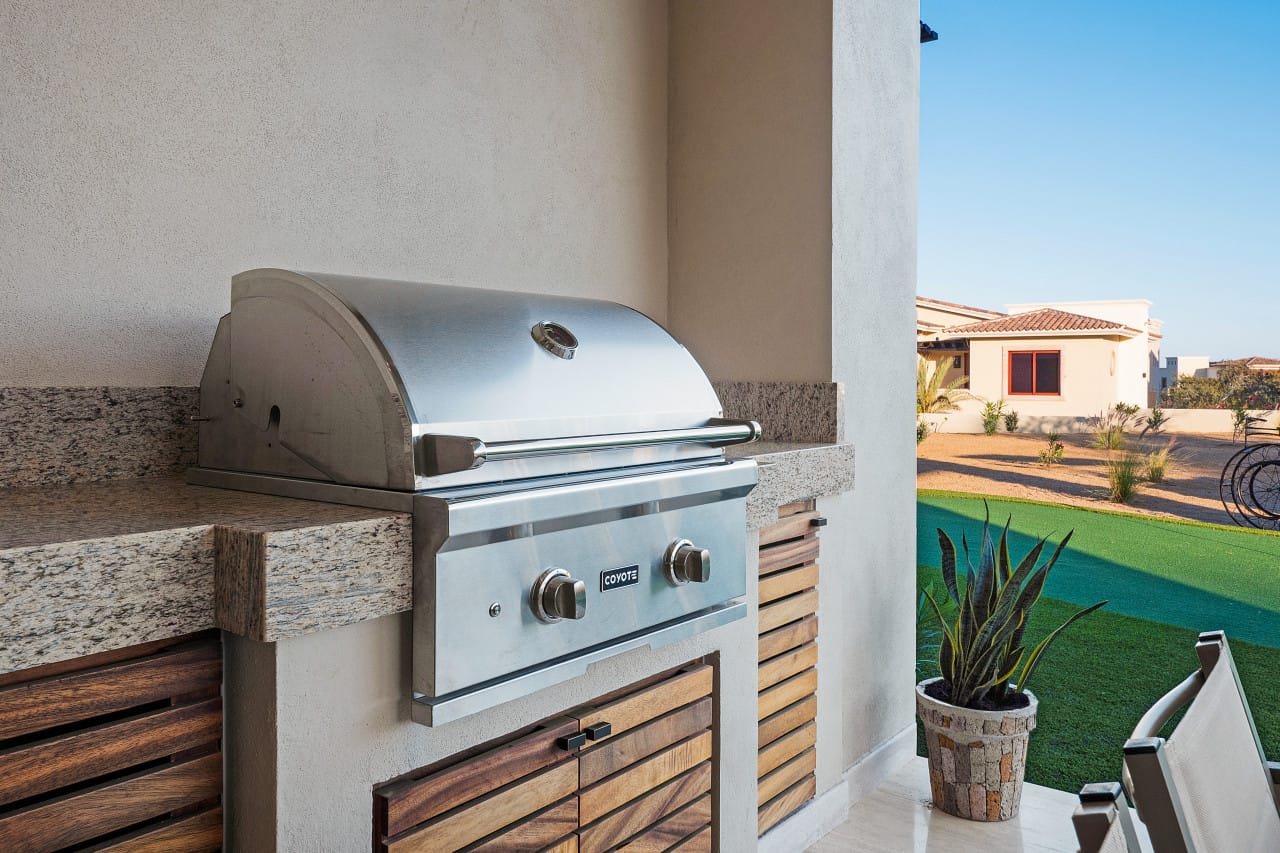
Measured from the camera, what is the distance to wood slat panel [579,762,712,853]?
1841mm

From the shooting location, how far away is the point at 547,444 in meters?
1.61

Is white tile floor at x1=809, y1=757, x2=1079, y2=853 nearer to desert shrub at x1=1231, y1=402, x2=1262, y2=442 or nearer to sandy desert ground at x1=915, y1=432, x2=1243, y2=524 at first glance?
sandy desert ground at x1=915, y1=432, x2=1243, y2=524

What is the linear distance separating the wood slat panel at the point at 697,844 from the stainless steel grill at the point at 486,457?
537 mm

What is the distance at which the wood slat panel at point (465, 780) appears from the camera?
1478mm

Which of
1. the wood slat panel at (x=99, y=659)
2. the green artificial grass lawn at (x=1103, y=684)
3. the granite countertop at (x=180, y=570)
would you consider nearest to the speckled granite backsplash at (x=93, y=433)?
the granite countertop at (x=180, y=570)

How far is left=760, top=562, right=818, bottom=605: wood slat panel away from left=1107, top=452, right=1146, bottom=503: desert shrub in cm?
235

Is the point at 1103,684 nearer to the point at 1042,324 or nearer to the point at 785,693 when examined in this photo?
the point at 1042,324

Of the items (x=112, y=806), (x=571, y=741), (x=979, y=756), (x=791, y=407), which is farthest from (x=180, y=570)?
(x=979, y=756)

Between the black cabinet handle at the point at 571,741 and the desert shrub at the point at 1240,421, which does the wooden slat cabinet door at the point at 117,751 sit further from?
the desert shrub at the point at 1240,421

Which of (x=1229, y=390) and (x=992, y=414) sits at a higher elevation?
(x=1229, y=390)

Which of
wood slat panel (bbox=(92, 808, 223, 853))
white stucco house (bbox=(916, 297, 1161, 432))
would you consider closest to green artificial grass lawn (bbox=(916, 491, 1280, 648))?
white stucco house (bbox=(916, 297, 1161, 432))

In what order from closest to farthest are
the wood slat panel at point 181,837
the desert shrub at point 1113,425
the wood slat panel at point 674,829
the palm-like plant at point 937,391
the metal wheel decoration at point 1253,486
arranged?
the wood slat panel at point 181,837 < the wood slat panel at point 674,829 < the metal wheel decoration at point 1253,486 < the desert shrub at point 1113,425 < the palm-like plant at point 937,391

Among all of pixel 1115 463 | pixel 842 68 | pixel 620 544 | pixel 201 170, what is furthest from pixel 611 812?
pixel 1115 463

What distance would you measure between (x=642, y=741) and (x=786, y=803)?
97cm
